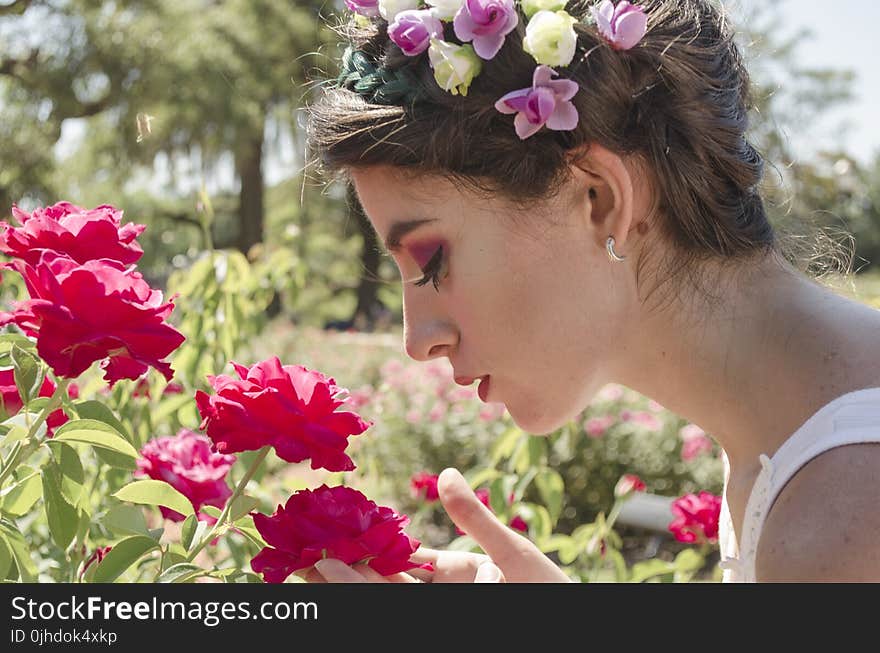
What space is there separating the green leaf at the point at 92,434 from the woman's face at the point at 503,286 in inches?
14.0

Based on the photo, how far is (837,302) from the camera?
1188 millimetres

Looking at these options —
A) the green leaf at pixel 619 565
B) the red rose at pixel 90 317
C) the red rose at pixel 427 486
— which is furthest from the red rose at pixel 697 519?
the red rose at pixel 90 317

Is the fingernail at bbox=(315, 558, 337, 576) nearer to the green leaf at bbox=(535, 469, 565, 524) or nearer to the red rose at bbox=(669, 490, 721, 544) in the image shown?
the green leaf at bbox=(535, 469, 565, 524)

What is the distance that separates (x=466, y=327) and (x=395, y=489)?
386cm

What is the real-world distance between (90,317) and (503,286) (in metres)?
0.49

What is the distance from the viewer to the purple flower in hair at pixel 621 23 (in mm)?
1129

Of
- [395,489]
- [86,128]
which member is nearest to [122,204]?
[86,128]

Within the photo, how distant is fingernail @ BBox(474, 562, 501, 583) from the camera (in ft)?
3.77

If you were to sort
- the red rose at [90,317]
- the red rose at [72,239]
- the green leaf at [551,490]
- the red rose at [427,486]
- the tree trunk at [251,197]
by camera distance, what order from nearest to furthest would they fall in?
the red rose at [90,317] < the red rose at [72,239] < the green leaf at [551,490] < the red rose at [427,486] < the tree trunk at [251,197]

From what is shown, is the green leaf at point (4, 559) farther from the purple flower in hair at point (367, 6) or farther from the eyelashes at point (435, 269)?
the purple flower in hair at point (367, 6)

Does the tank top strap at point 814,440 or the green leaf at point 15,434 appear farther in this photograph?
the tank top strap at point 814,440

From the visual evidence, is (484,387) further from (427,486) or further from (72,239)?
(427,486)

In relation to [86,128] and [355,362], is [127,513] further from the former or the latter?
A: [86,128]
